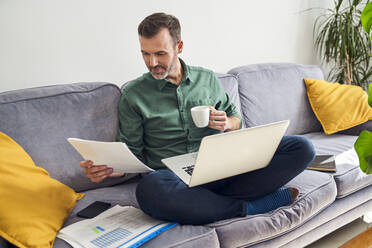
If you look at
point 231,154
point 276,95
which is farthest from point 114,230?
point 276,95

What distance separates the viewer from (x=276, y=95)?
232 centimetres

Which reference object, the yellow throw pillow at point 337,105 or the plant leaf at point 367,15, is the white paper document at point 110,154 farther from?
the yellow throw pillow at point 337,105

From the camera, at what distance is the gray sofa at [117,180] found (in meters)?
1.32

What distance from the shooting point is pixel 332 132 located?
7.45 feet

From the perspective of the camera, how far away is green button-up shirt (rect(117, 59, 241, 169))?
5.41ft

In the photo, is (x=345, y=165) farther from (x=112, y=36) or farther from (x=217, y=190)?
(x=112, y=36)

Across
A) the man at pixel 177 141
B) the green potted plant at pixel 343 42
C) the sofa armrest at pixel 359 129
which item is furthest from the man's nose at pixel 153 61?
the green potted plant at pixel 343 42

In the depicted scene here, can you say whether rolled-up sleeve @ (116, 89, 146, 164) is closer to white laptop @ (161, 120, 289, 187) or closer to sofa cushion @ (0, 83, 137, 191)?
sofa cushion @ (0, 83, 137, 191)

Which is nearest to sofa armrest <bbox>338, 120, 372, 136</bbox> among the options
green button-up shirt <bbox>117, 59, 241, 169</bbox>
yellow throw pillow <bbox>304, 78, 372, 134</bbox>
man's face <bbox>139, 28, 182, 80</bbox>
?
yellow throw pillow <bbox>304, 78, 372, 134</bbox>

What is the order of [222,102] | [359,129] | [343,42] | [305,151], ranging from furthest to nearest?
[343,42] → [359,129] → [222,102] → [305,151]

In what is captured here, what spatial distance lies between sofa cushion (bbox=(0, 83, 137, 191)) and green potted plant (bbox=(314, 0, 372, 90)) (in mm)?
1982

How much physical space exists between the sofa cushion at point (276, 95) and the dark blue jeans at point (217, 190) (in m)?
0.72

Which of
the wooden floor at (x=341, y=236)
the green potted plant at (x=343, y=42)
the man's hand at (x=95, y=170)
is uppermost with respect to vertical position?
the green potted plant at (x=343, y=42)

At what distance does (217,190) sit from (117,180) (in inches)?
20.0
